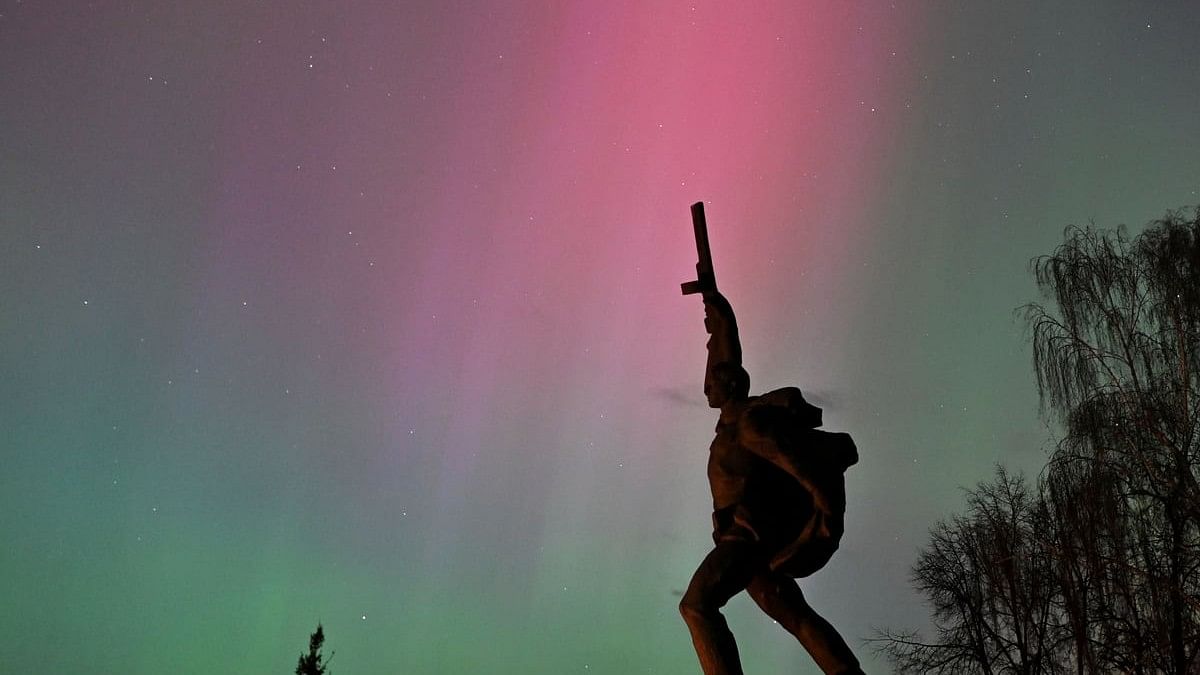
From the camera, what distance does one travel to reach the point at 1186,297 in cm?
1645

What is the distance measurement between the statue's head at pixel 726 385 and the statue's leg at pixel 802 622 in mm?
1166

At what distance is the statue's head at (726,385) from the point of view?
6.75 meters

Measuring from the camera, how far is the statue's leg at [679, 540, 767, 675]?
601 centimetres

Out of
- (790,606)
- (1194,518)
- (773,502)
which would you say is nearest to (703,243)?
(773,502)

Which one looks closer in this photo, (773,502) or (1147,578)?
(773,502)

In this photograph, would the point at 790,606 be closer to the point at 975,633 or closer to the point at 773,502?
the point at 773,502

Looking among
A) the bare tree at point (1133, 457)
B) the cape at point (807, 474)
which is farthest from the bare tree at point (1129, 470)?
the cape at point (807, 474)

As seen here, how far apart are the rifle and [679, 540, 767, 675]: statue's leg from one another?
1.78m

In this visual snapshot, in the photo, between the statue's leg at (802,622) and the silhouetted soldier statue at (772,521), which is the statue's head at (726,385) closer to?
the silhouetted soldier statue at (772,521)

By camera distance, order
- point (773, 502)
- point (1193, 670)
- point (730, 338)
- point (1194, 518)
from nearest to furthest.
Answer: point (773, 502) → point (730, 338) → point (1194, 518) → point (1193, 670)

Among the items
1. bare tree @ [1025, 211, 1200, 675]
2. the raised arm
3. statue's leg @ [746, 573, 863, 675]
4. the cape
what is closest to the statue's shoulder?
the cape

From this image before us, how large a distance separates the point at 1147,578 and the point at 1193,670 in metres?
2.27

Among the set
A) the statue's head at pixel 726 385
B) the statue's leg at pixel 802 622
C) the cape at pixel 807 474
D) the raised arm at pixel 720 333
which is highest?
the raised arm at pixel 720 333

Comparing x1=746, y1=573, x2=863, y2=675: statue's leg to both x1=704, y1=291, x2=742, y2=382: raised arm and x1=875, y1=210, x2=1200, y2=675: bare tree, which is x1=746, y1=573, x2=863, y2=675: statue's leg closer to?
x1=704, y1=291, x2=742, y2=382: raised arm
